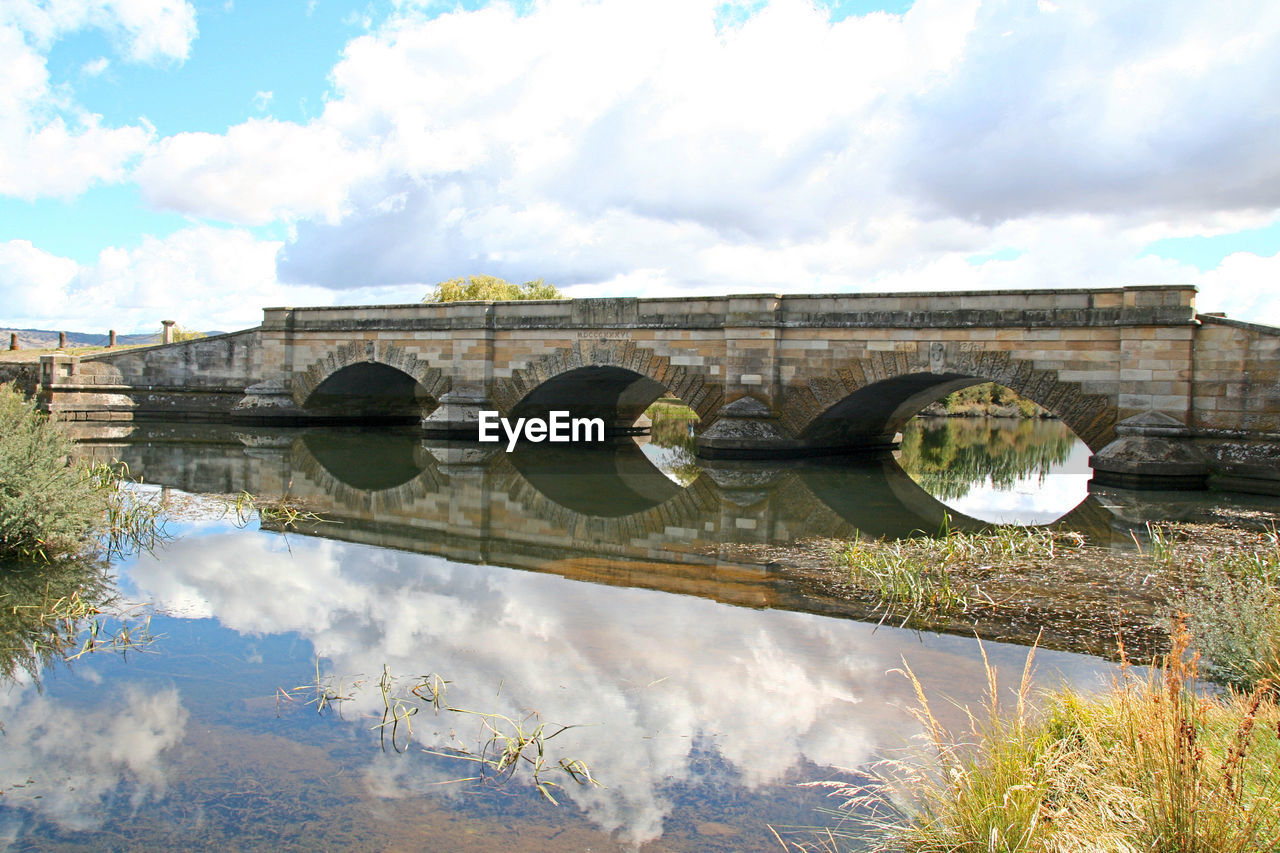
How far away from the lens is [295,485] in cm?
1365

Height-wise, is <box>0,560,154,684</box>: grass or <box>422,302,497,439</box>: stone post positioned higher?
<box>422,302,497,439</box>: stone post

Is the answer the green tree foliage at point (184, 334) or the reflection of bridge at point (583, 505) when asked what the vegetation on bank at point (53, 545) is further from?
the green tree foliage at point (184, 334)

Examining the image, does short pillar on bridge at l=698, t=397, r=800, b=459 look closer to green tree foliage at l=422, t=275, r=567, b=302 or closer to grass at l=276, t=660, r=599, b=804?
grass at l=276, t=660, r=599, b=804

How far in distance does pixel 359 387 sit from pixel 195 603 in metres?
21.6

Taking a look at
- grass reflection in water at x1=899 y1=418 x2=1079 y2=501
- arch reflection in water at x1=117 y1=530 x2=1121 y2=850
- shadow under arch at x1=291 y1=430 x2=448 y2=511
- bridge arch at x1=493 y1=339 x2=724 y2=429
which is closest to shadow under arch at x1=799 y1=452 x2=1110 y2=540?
grass reflection in water at x1=899 y1=418 x2=1079 y2=501

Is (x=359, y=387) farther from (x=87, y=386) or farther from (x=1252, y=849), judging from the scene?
(x=1252, y=849)

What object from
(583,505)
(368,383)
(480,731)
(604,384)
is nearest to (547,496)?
(583,505)

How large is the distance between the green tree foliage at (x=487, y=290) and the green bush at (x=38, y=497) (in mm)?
37148

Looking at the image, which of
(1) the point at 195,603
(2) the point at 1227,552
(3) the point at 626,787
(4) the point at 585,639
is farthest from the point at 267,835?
(2) the point at 1227,552

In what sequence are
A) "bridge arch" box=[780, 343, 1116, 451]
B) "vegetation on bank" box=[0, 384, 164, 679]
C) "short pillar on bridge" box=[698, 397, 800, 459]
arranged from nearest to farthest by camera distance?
"vegetation on bank" box=[0, 384, 164, 679], "bridge arch" box=[780, 343, 1116, 451], "short pillar on bridge" box=[698, 397, 800, 459]

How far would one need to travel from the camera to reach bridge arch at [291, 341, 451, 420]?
78.3 feet

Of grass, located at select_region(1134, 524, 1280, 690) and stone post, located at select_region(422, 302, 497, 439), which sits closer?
grass, located at select_region(1134, 524, 1280, 690)

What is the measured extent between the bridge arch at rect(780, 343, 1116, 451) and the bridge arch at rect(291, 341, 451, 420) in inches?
372

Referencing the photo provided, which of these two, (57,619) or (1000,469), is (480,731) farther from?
(1000,469)
